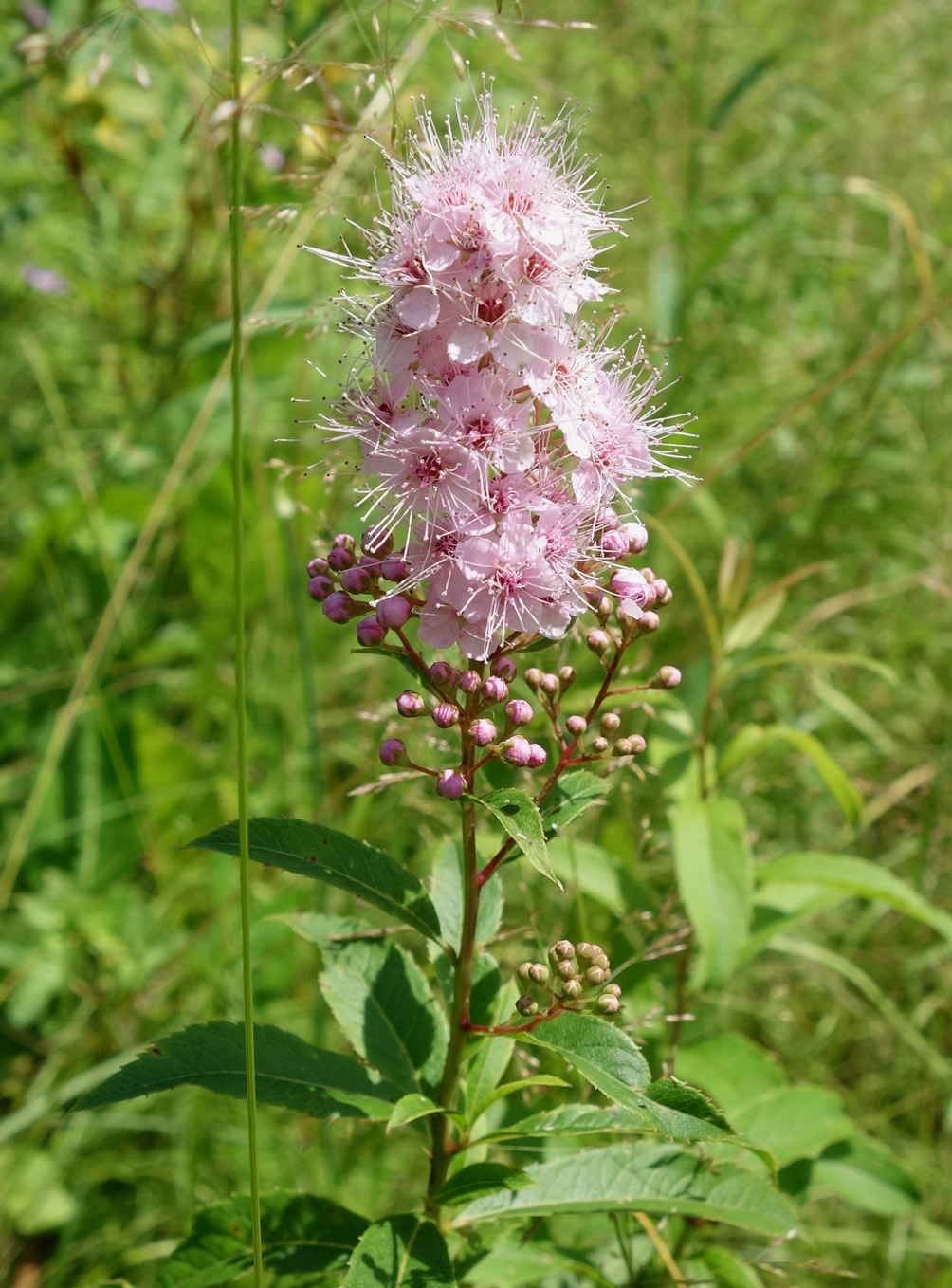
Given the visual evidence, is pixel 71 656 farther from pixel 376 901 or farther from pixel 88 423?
pixel 376 901

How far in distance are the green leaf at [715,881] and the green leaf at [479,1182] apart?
66 cm

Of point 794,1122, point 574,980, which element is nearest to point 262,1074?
point 574,980

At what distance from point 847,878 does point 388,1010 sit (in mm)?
1028

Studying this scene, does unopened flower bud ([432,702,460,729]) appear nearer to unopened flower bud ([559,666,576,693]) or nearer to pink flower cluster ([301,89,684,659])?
pink flower cluster ([301,89,684,659])

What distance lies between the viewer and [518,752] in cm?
149

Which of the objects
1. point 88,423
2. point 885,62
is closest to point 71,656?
point 88,423

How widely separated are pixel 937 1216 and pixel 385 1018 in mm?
1939

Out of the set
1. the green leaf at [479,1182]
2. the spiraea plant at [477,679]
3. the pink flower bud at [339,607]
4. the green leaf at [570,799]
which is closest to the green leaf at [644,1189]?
the spiraea plant at [477,679]

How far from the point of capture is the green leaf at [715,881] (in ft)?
7.00

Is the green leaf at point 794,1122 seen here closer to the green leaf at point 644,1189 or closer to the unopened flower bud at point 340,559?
the green leaf at point 644,1189

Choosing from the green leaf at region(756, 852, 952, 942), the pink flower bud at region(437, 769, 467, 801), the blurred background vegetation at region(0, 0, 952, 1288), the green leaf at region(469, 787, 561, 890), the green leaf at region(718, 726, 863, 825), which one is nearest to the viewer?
the green leaf at region(469, 787, 561, 890)

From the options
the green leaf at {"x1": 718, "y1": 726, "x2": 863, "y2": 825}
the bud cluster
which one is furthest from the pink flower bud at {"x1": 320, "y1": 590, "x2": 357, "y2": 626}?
the green leaf at {"x1": 718, "y1": 726, "x2": 863, "y2": 825}

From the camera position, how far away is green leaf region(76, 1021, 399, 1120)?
1.55m

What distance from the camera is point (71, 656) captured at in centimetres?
374
